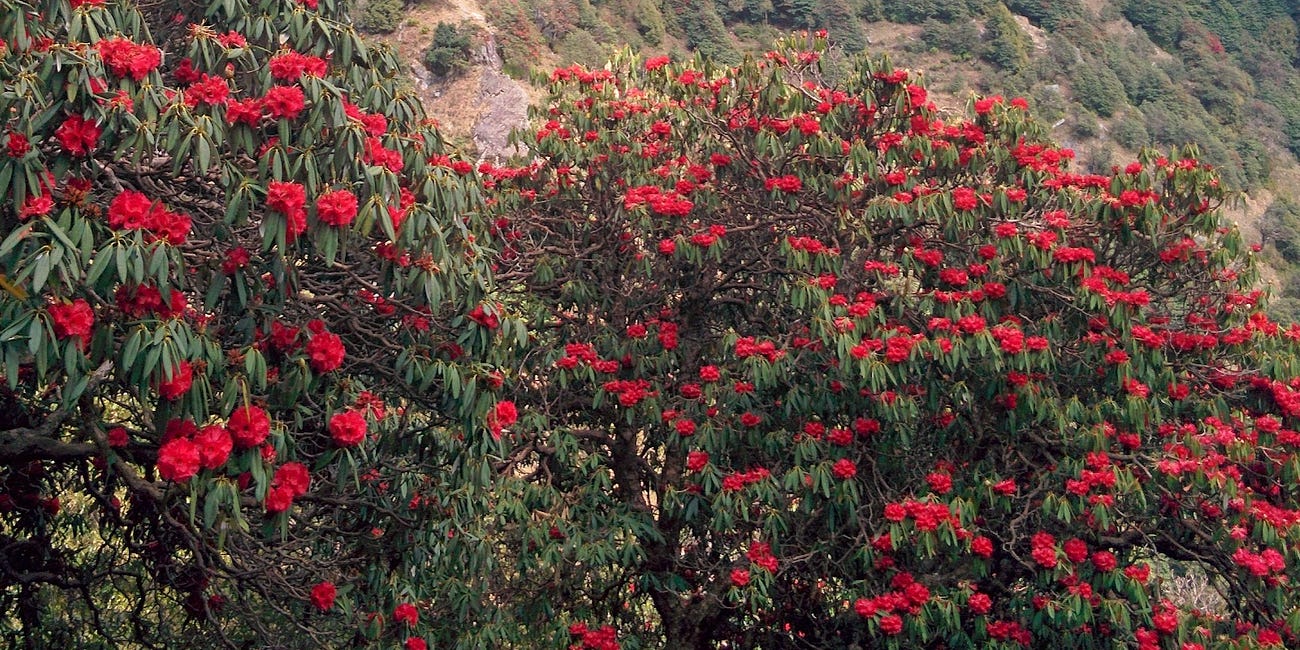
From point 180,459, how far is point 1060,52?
4532cm

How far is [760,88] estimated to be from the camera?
6.71 metres

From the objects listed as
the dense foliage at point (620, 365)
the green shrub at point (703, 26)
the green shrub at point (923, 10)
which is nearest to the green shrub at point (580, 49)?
the green shrub at point (703, 26)

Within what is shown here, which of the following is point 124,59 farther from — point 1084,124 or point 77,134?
point 1084,124

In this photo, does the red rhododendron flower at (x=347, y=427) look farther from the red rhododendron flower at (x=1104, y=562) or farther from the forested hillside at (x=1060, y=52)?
the forested hillside at (x=1060, y=52)

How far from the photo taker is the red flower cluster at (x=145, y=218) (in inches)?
132

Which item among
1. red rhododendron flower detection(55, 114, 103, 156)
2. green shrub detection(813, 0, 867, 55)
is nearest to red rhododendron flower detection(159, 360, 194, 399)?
red rhododendron flower detection(55, 114, 103, 156)

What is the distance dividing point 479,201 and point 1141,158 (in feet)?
11.8

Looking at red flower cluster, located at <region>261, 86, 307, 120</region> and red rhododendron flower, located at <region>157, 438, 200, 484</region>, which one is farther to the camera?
red flower cluster, located at <region>261, 86, 307, 120</region>

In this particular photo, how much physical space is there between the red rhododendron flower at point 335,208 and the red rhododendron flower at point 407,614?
7.96ft

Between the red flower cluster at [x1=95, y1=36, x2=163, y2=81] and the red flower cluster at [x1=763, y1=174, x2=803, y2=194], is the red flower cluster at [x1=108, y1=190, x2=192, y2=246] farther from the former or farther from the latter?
the red flower cluster at [x1=763, y1=174, x2=803, y2=194]

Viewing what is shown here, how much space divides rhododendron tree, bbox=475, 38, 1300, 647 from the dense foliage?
0.09 ft

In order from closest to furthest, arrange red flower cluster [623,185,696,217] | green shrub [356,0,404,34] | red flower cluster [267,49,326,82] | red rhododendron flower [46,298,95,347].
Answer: red rhododendron flower [46,298,95,347] < red flower cluster [267,49,326,82] < red flower cluster [623,185,696,217] < green shrub [356,0,404,34]

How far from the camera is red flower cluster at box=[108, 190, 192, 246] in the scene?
3.34 meters

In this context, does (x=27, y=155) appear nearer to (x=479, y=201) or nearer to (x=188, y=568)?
(x=479, y=201)
